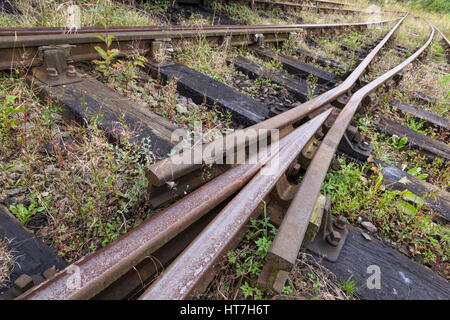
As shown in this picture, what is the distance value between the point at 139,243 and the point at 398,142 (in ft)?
10.3

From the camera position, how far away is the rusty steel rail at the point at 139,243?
0.95 metres

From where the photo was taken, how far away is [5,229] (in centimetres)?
133

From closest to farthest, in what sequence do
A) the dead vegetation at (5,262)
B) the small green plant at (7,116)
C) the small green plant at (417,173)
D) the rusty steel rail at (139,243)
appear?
1. the rusty steel rail at (139,243)
2. the dead vegetation at (5,262)
3. the small green plant at (7,116)
4. the small green plant at (417,173)

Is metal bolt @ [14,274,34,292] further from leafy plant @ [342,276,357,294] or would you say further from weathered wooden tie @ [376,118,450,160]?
weathered wooden tie @ [376,118,450,160]

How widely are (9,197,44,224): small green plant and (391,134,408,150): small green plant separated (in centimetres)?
338

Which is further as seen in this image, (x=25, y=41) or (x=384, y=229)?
(x=25, y=41)

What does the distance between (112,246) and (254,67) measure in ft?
11.1

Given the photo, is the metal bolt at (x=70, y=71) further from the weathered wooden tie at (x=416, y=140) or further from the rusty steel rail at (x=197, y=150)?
the weathered wooden tie at (x=416, y=140)

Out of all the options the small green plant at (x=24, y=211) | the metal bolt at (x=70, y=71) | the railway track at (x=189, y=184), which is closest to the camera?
the railway track at (x=189, y=184)

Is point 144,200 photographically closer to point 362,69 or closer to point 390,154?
point 390,154

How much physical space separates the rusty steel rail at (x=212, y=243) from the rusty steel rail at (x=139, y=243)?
95 millimetres

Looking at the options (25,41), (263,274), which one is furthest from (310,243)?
(25,41)

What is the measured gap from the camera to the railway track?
105 centimetres

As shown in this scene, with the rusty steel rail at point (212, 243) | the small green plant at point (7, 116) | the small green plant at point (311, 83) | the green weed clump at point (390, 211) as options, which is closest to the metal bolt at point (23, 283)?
the rusty steel rail at point (212, 243)
